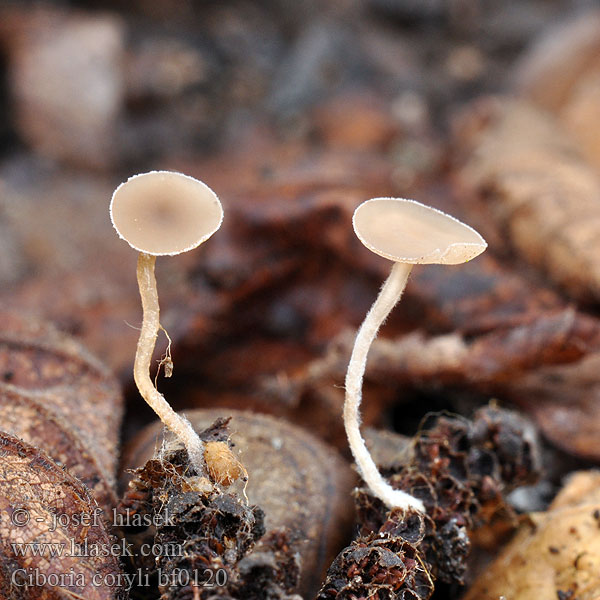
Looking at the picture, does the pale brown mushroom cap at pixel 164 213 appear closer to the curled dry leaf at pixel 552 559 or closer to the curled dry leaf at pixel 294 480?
the curled dry leaf at pixel 294 480

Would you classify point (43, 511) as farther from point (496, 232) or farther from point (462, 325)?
point (496, 232)

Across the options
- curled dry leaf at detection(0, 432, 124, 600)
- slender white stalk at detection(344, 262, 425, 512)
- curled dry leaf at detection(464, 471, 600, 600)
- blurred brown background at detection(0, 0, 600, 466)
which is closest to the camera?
curled dry leaf at detection(0, 432, 124, 600)

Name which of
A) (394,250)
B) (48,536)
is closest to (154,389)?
(48,536)

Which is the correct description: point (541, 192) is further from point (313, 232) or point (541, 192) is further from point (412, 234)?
point (412, 234)

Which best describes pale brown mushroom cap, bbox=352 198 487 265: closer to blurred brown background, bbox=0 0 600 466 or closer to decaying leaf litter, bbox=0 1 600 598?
decaying leaf litter, bbox=0 1 600 598

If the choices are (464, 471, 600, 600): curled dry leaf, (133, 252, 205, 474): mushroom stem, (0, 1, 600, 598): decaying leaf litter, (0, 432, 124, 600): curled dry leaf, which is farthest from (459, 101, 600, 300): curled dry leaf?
(0, 432, 124, 600): curled dry leaf

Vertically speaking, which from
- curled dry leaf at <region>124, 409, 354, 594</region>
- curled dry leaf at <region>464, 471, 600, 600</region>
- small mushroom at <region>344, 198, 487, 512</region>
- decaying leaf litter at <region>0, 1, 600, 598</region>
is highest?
decaying leaf litter at <region>0, 1, 600, 598</region>

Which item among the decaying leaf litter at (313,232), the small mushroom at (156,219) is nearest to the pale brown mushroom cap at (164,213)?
the small mushroom at (156,219)
